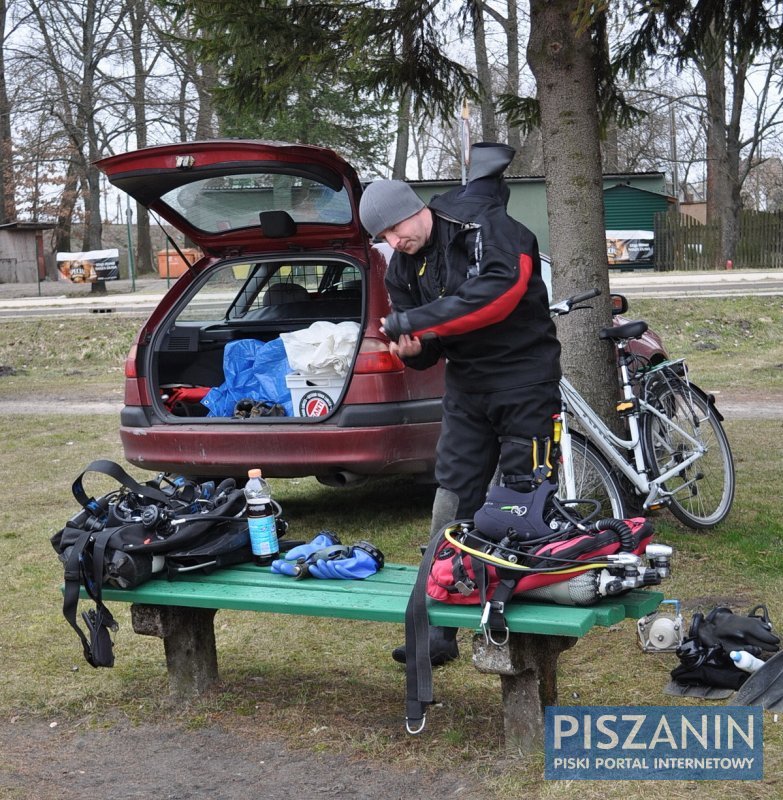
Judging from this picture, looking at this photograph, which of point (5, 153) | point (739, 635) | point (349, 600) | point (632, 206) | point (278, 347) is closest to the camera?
point (349, 600)

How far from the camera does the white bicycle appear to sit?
541 centimetres

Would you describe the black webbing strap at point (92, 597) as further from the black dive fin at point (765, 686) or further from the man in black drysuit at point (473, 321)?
the black dive fin at point (765, 686)

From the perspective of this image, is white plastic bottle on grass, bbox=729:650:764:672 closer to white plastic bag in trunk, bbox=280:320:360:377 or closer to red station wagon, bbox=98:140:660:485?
red station wagon, bbox=98:140:660:485

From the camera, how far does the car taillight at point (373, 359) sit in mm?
5848

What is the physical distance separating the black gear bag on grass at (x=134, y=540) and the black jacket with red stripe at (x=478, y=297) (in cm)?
93

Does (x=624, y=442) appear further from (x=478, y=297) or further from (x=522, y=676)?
(x=522, y=676)

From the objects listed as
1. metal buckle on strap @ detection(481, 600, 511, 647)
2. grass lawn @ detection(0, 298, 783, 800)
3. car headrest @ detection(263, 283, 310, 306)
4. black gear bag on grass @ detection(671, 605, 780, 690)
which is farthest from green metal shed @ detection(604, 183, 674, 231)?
metal buckle on strap @ detection(481, 600, 511, 647)

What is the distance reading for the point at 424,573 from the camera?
338 cm

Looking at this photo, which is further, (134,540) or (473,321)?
(134,540)

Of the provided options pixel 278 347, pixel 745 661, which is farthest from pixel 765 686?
pixel 278 347

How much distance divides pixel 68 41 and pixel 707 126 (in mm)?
22459

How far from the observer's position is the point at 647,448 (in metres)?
5.51

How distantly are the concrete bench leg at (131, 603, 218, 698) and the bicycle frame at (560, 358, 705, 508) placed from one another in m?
2.01

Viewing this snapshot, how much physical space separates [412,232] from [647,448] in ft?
7.56
